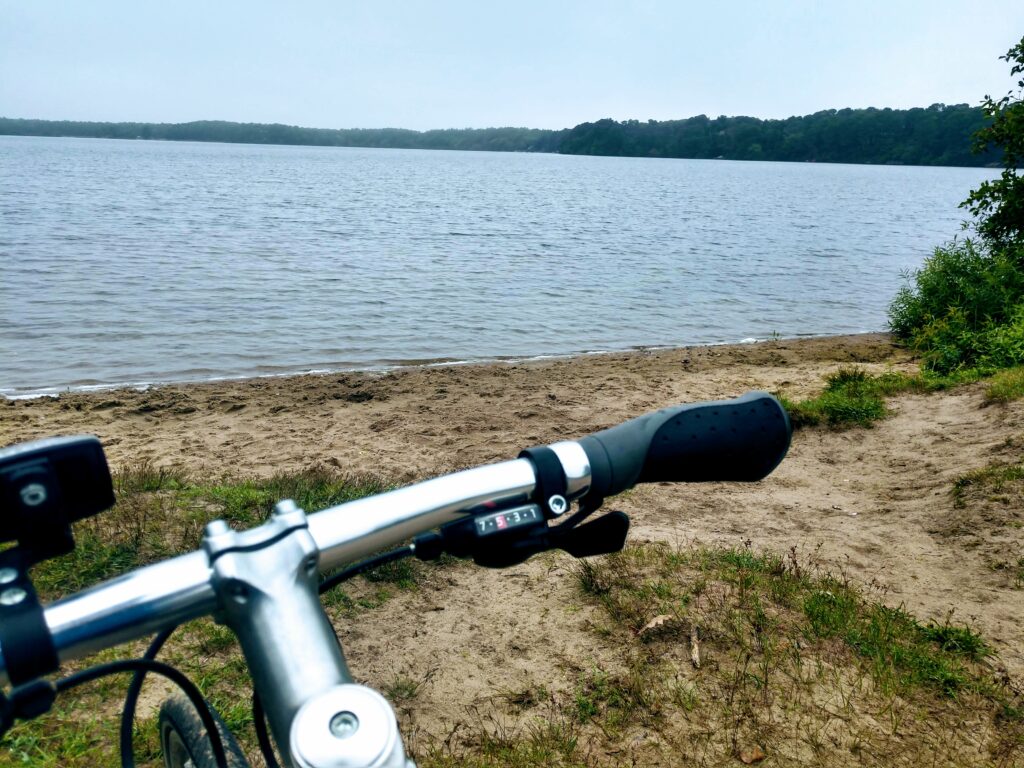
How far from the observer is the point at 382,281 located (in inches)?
788

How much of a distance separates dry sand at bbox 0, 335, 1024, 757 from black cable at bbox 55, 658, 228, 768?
6.43 ft

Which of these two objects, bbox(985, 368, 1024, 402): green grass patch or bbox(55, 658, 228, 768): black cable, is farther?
bbox(985, 368, 1024, 402): green grass patch

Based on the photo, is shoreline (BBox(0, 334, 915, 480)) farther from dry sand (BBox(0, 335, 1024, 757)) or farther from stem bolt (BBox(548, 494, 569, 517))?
stem bolt (BBox(548, 494, 569, 517))

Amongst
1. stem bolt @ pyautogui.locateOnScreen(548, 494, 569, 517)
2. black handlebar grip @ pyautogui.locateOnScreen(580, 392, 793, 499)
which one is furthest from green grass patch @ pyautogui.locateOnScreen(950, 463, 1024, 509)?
stem bolt @ pyautogui.locateOnScreen(548, 494, 569, 517)

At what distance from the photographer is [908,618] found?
12.9 ft

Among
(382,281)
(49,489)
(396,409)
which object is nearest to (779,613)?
(49,489)

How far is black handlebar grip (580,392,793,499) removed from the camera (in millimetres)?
1570

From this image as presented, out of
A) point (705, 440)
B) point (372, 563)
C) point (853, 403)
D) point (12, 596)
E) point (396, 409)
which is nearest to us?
point (12, 596)

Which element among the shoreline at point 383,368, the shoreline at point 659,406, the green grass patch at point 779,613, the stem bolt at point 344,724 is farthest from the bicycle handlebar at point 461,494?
the shoreline at point 383,368

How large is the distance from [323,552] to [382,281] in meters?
19.3

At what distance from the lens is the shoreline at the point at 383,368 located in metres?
A: 10.6

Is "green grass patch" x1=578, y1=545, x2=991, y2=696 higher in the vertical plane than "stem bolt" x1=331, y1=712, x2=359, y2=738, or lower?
lower

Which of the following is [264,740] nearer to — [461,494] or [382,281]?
[461,494]

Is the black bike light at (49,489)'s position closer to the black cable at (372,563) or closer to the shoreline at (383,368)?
the black cable at (372,563)
